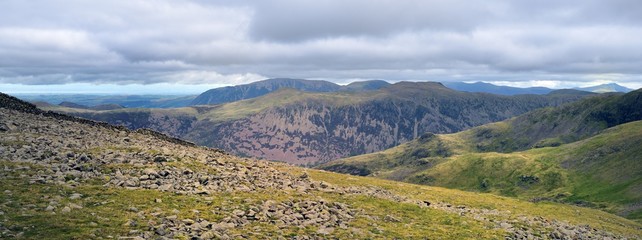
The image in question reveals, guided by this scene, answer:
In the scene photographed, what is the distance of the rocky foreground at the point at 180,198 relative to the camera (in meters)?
27.2

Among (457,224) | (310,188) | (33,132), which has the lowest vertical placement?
(457,224)

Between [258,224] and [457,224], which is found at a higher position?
[258,224]

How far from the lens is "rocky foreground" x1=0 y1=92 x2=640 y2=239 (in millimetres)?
27181

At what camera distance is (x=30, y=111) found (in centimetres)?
6350

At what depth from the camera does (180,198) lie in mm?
34125

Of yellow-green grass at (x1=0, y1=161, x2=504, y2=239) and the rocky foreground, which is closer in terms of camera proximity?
yellow-green grass at (x1=0, y1=161, x2=504, y2=239)

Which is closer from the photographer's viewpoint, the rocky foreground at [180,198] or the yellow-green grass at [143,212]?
the yellow-green grass at [143,212]

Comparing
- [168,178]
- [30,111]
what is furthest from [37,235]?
[30,111]

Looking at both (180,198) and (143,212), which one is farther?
(180,198)

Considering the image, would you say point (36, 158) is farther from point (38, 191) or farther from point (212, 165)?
point (212, 165)

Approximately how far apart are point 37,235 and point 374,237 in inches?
919

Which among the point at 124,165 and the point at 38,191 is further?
the point at 124,165

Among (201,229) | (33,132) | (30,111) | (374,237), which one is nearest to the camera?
(201,229)

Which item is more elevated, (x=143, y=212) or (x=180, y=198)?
(x=143, y=212)
